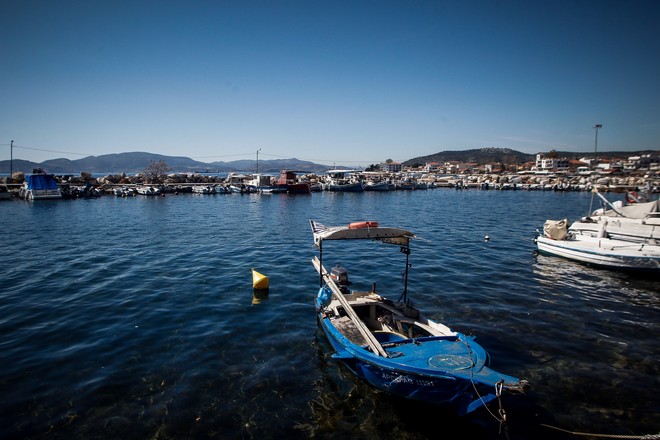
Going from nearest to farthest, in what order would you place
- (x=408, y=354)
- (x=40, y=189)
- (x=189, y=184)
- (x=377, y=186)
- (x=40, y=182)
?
(x=408, y=354), (x=40, y=189), (x=40, y=182), (x=189, y=184), (x=377, y=186)

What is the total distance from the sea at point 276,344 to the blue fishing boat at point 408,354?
87 centimetres

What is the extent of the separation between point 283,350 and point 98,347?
23.9 ft

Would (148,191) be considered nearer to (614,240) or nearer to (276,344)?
(276,344)

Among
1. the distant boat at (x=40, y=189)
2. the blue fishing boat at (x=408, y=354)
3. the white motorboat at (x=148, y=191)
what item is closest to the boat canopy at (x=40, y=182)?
the distant boat at (x=40, y=189)

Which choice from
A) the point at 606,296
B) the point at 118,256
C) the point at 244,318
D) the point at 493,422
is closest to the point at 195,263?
the point at 118,256

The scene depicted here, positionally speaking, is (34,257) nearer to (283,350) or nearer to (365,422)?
(283,350)

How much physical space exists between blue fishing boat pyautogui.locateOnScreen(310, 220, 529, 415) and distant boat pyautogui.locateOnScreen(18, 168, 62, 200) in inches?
3237

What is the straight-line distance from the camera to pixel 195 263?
26188 millimetres

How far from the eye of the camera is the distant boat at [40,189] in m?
71.0

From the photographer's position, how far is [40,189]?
236 ft

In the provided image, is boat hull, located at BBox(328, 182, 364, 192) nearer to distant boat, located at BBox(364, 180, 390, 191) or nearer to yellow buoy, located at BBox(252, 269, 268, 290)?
distant boat, located at BBox(364, 180, 390, 191)

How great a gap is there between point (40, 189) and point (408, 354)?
8850 cm

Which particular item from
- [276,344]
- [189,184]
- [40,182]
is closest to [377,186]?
[189,184]

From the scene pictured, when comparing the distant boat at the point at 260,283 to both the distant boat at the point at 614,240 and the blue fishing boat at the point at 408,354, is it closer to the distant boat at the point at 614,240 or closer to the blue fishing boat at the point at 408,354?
the blue fishing boat at the point at 408,354
